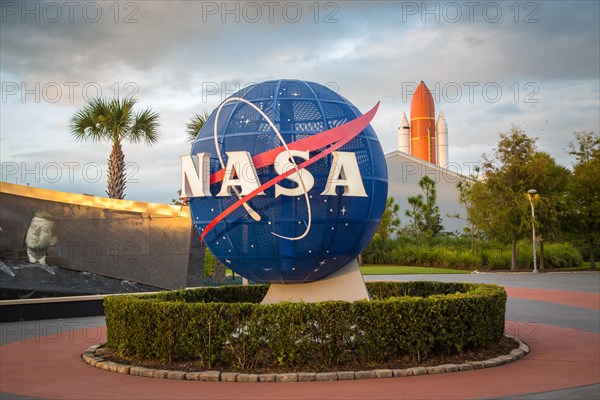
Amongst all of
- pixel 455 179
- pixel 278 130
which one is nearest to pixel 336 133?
pixel 278 130

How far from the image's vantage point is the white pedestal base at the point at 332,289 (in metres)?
14.3

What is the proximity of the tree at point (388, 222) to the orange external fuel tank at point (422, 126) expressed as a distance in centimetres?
2393

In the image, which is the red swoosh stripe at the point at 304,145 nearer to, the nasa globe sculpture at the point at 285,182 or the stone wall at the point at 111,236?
the nasa globe sculpture at the point at 285,182

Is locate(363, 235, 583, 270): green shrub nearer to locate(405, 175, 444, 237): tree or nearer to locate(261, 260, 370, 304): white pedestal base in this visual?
locate(405, 175, 444, 237): tree

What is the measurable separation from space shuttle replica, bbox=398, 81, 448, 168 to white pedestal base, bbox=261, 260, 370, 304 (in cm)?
7240

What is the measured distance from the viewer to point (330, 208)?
12914mm

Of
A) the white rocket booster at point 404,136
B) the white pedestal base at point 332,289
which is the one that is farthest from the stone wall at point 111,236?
the white rocket booster at point 404,136

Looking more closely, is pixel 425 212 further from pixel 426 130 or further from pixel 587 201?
pixel 426 130

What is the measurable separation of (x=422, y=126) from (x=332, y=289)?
245 feet

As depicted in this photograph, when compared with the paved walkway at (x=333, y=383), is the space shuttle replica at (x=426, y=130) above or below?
above

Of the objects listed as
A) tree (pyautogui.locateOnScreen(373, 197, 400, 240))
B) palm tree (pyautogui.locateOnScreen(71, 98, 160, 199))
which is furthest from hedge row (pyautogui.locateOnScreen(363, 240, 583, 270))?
palm tree (pyautogui.locateOnScreen(71, 98, 160, 199))

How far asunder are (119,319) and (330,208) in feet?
15.0

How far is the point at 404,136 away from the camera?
298 feet

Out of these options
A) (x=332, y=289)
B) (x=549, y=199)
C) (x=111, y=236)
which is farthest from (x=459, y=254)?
(x=332, y=289)
